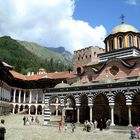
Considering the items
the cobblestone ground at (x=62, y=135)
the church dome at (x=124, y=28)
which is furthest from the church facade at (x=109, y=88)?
the cobblestone ground at (x=62, y=135)

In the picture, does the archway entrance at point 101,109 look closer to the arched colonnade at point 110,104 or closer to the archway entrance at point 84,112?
the arched colonnade at point 110,104

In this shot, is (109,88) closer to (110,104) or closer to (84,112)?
(110,104)

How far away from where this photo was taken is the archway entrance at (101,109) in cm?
3412

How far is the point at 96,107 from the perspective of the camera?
35.0 m

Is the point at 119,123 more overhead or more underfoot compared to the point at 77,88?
more underfoot

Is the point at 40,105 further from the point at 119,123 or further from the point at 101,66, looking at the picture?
the point at 119,123

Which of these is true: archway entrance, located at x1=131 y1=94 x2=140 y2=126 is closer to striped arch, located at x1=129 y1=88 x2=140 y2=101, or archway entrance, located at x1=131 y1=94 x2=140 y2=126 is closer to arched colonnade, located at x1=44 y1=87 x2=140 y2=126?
arched colonnade, located at x1=44 y1=87 x2=140 y2=126

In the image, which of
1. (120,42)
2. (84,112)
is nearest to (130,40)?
(120,42)

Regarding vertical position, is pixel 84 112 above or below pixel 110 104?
below

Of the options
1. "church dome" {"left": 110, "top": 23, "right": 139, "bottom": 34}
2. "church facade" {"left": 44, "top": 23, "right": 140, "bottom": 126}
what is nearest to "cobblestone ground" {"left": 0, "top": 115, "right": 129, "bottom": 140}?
"church facade" {"left": 44, "top": 23, "right": 140, "bottom": 126}

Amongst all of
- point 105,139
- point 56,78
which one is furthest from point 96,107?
point 56,78

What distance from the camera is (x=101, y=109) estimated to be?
34656 millimetres

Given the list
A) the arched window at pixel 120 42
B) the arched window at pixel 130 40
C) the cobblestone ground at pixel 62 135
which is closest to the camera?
the cobblestone ground at pixel 62 135

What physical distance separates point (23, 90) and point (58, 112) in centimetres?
1125
